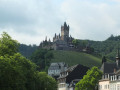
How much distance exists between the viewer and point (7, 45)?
82.9 metres

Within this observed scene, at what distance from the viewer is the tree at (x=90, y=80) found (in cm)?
10894

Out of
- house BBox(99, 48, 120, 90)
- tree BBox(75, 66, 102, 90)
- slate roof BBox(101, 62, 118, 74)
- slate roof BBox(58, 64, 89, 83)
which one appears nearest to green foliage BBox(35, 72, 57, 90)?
tree BBox(75, 66, 102, 90)

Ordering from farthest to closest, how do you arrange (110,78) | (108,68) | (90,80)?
(108,68)
(90,80)
(110,78)

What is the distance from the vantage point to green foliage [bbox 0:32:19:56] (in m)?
78.9

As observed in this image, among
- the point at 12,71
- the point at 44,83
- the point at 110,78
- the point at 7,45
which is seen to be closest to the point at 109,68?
the point at 110,78

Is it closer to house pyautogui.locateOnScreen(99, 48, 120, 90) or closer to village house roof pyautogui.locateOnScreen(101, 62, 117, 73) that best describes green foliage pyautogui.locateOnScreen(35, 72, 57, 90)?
house pyautogui.locateOnScreen(99, 48, 120, 90)

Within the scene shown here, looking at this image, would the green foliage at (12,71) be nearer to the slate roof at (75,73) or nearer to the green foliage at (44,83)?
the green foliage at (44,83)

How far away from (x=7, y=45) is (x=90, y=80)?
36.3 m

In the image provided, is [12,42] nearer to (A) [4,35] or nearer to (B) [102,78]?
(A) [4,35]

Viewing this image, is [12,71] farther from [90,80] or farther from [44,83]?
[90,80]

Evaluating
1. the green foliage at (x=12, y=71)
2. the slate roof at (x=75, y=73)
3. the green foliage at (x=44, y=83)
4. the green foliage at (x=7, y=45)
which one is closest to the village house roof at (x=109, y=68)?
the green foliage at (x=44, y=83)

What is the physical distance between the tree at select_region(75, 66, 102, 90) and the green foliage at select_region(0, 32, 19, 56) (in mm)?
29079

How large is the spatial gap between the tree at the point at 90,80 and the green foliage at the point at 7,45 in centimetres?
2908

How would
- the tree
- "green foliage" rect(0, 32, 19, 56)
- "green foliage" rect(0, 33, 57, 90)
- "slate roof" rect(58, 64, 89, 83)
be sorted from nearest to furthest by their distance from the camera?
1. "green foliage" rect(0, 33, 57, 90)
2. "green foliage" rect(0, 32, 19, 56)
3. the tree
4. "slate roof" rect(58, 64, 89, 83)
